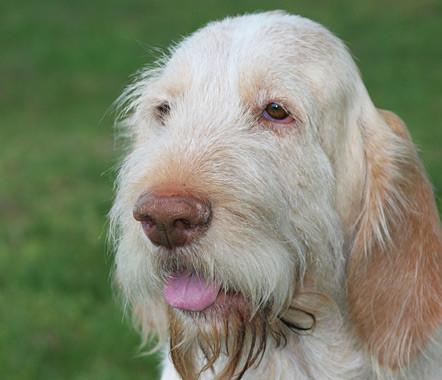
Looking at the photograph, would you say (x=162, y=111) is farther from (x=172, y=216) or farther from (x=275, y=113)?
(x=172, y=216)

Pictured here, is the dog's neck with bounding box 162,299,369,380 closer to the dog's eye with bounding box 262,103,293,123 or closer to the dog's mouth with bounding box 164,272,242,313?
the dog's mouth with bounding box 164,272,242,313

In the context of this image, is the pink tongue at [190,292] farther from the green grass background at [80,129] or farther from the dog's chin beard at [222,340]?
the green grass background at [80,129]

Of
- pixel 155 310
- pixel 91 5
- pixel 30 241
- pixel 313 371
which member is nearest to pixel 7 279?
pixel 30 241

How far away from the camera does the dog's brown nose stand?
126 inches

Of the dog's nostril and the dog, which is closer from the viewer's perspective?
the dog's nostril

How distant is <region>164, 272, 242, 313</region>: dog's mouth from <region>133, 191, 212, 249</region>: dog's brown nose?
0.19 metres

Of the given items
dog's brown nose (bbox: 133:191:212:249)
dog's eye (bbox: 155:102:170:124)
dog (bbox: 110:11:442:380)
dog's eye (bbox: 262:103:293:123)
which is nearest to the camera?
dog's brown nose (bbox: 133:191:212:249)

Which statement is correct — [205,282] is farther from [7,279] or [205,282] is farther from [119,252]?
[7,279]

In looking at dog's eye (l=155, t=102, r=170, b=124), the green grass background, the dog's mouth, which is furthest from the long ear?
the green grass background

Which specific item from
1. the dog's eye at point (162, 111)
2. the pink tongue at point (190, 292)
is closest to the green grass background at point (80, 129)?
the dog's eye at point (162, 111)

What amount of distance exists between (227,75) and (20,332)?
10.5 feet

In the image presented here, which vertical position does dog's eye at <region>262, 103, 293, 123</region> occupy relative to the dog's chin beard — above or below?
above

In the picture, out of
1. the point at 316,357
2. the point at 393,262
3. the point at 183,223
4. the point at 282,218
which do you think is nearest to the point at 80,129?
the point at 316,357

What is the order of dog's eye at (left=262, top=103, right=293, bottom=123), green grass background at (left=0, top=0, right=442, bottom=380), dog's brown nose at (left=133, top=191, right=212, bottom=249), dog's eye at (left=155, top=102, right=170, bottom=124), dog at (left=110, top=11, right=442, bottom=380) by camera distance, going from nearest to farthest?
dog's brown nose at (left=133, top=191, right=212, bottom=249)
dog at (left=110, top=11, right=442, bottom=380)
dog's eye at (left=262, top=103, right=293, bottom=123)
dog's eye at (left=155, top=102, right=170, bottom=124)
green grass background at (left=0, top=0, right=442, bottom=380)
